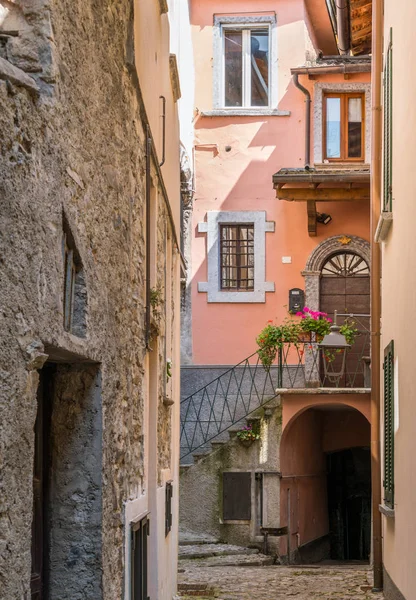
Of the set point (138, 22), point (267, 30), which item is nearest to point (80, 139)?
point (138, 22)

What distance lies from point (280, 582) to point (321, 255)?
25.4ft

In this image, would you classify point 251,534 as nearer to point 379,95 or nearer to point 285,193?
point 285,193

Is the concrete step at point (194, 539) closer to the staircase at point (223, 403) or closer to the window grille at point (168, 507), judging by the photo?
the staircase at point (223, 403)

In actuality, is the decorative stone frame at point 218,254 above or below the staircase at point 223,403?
above

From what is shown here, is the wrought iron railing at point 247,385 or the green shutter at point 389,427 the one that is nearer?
the green shutter at point 389,427

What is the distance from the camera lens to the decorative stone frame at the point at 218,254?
20344 mm

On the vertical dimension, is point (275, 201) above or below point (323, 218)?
above

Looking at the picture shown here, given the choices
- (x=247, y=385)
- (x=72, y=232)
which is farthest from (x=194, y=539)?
(x=72, y=232)

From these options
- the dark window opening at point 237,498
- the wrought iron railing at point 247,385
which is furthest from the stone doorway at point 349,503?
the dark window opening at point 237,498

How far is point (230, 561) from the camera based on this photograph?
16.0 metres

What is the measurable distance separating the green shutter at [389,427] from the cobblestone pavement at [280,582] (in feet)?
5.92

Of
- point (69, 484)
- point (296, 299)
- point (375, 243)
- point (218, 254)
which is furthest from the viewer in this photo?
point (218, 254)

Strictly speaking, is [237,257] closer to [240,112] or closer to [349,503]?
[240,112]

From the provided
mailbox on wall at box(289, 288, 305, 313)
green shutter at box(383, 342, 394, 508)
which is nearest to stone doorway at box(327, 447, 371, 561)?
mailbox on wall at box(289, 288, 305, 313)
